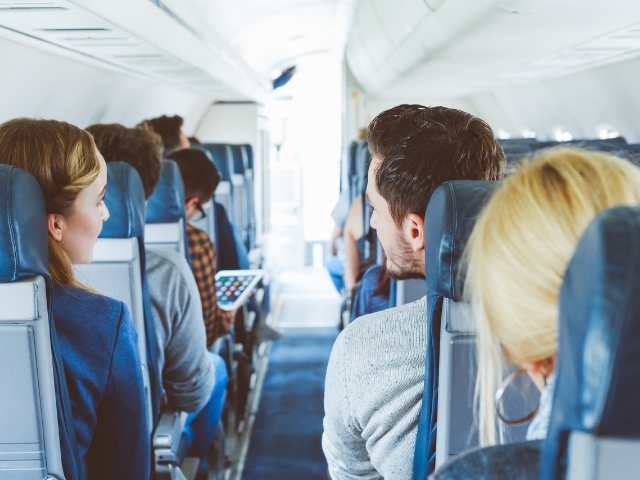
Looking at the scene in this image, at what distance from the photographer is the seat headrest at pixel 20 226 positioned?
4.67 feet

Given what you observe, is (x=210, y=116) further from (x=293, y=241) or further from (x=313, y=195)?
(x=313, y=195)

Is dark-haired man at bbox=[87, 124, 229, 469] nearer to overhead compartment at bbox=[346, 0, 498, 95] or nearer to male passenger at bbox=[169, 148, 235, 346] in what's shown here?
male passenger at bbox=[169, 148, 235, 346]

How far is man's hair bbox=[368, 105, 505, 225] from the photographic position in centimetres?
176

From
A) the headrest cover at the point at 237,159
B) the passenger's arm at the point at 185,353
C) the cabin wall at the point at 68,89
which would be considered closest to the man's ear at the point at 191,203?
the cabin wall at the point at 68,89

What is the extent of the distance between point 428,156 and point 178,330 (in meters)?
1.46

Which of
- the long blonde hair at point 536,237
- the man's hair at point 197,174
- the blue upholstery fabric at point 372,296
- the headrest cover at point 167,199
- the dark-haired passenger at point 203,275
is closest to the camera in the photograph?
the long blonde hair at point 536,237

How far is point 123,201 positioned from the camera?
232 centimetres

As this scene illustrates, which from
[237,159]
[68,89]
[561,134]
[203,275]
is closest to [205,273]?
[203,275]

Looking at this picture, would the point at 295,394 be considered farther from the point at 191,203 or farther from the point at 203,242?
the point at 203,242

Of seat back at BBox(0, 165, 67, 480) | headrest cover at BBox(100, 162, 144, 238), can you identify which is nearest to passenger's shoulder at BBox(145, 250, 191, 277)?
headrest cover at BBox(100, 162, 144, 238)

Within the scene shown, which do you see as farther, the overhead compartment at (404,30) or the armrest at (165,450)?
the overhead compartment at (404,30)

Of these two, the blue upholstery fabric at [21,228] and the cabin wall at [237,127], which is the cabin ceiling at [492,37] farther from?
the cabin wall at [237,127]

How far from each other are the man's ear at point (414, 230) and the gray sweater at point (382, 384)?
166 mm

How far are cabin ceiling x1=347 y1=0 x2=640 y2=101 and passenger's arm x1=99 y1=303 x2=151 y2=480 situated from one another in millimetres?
1644
